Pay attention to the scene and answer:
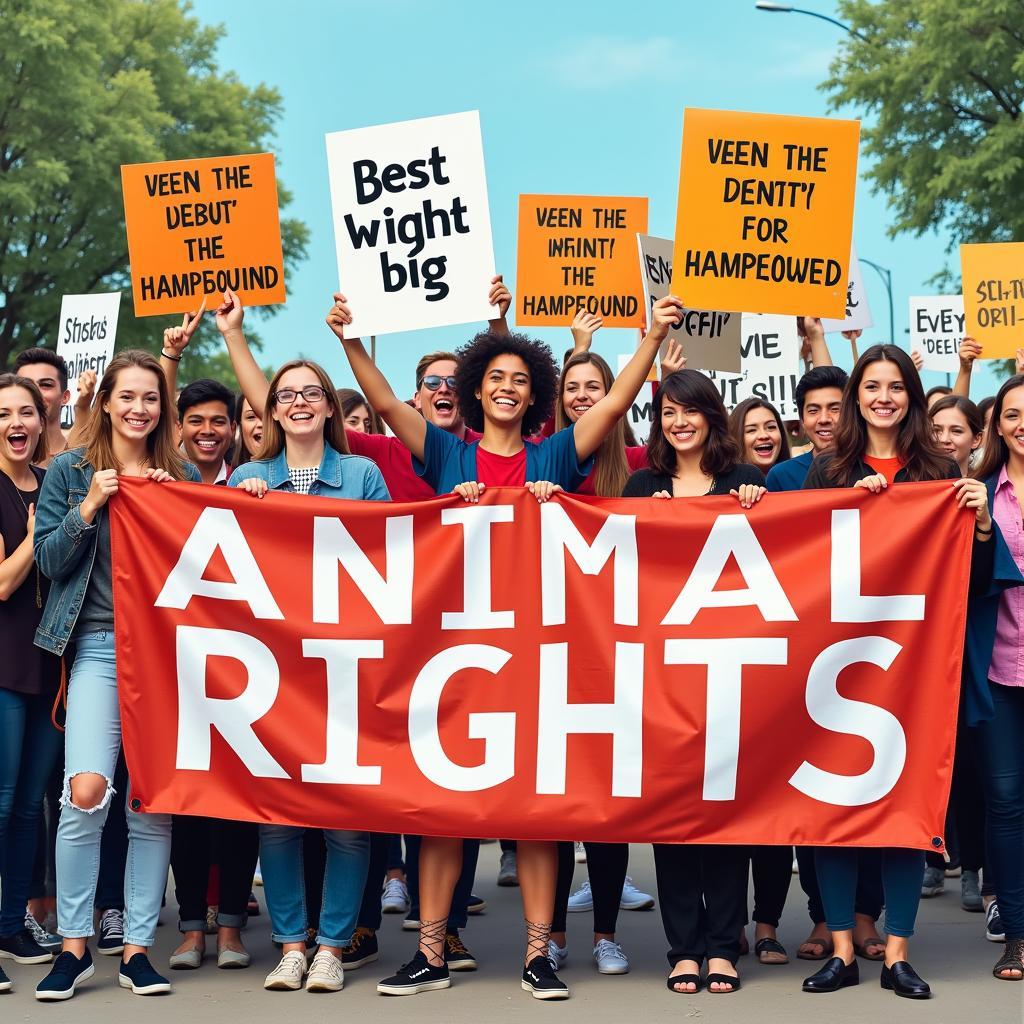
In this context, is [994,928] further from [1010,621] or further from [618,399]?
[618,399]

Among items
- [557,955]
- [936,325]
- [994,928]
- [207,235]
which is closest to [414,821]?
[557,955]

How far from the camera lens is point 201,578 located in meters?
6.06

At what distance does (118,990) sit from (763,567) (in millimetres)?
2867

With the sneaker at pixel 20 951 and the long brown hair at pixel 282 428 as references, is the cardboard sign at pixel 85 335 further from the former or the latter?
the sneaker at pixel 20 951

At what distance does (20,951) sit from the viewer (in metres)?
6.20

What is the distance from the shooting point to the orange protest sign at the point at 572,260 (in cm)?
945

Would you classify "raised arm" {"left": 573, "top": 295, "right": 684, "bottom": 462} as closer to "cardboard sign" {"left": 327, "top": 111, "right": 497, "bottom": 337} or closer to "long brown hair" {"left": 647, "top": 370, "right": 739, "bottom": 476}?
"long brown hair" {"left": 647, "top": 370, "right": 739, "bottom": 476}

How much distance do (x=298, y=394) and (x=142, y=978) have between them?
2.25 m

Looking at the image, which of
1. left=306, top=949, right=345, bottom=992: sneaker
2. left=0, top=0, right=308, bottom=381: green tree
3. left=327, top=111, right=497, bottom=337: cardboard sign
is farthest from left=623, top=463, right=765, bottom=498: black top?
left=0, top=0, right=308, bottom=381: green tree

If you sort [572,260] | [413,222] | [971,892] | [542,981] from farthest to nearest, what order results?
[572,260], [971,892], [413,222], [542,981]

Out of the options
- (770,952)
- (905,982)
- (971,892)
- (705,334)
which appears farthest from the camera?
(705,334)

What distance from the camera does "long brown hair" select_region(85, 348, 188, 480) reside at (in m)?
6.13

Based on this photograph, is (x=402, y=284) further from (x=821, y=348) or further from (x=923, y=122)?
(x=923, y=122)

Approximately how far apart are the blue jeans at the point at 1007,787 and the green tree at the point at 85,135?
26979mm
